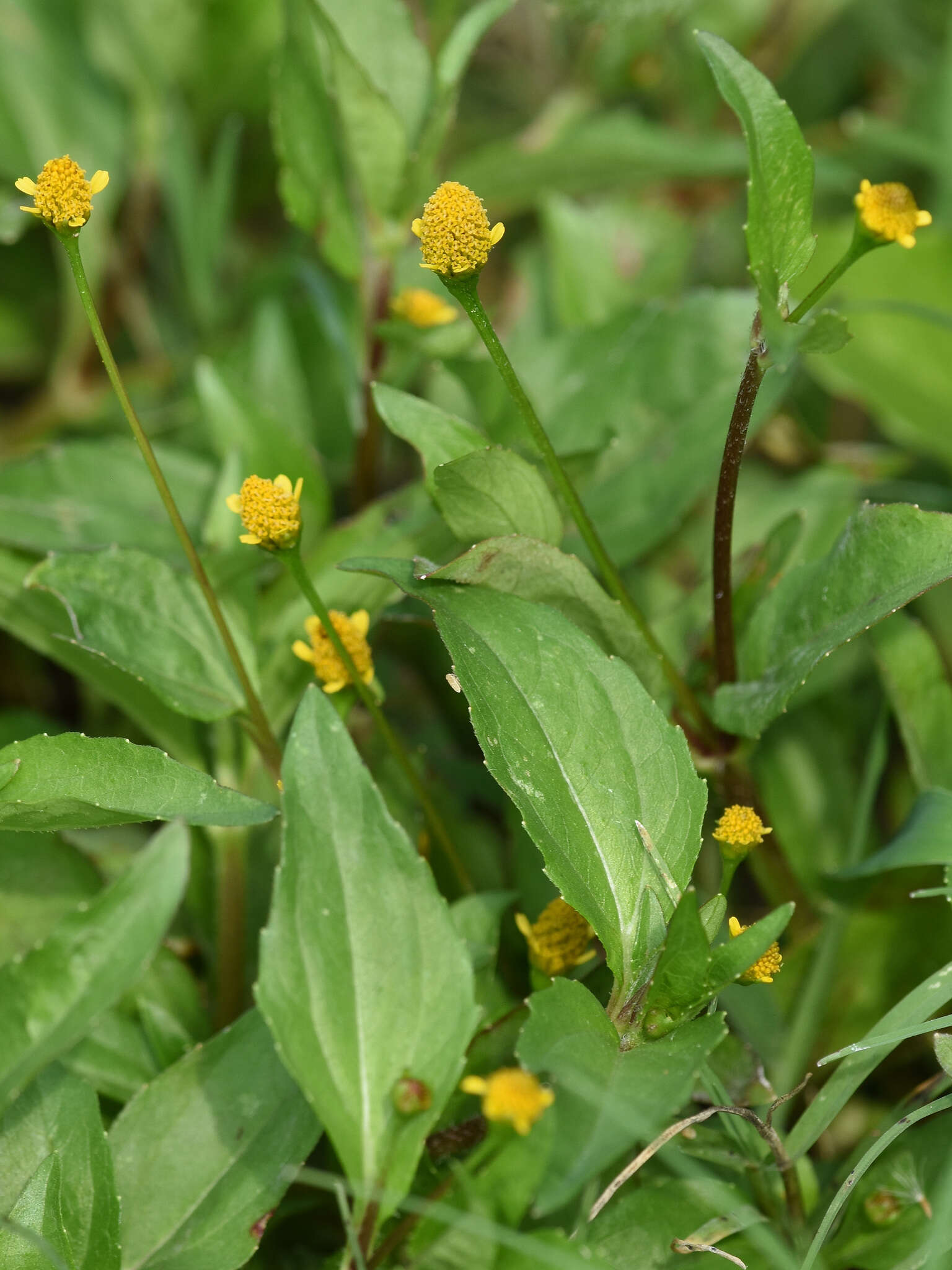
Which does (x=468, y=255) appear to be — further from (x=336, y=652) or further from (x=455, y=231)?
(x=336, y=652)

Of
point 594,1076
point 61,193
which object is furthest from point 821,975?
point 61,193

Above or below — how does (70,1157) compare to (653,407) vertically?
below

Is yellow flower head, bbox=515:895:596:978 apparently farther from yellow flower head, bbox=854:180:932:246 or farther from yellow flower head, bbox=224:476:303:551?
yellow flower head, bbox=854:180:932:246

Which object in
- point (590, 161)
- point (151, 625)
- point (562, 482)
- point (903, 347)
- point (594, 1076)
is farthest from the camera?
point (590, 161)

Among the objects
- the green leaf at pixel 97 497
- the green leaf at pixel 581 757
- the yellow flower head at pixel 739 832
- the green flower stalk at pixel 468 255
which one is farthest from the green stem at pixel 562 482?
the green leaf at pixel 97 497

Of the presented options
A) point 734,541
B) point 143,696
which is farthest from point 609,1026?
point 734,541

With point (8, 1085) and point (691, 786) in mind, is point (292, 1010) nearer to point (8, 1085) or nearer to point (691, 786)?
point (8, 1085)

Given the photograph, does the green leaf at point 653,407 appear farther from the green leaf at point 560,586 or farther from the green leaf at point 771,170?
the green leaf at point 771,170
